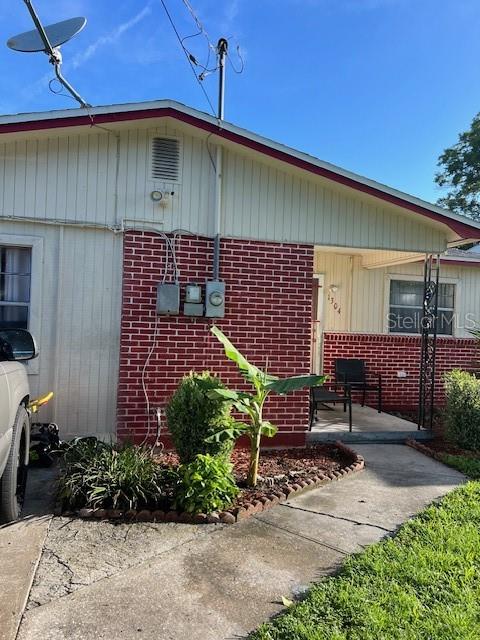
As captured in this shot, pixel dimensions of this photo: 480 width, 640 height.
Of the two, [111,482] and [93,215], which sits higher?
[93,215]

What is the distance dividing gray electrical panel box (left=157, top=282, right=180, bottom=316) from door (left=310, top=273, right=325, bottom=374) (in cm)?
394

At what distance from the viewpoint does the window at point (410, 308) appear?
32.1 ft

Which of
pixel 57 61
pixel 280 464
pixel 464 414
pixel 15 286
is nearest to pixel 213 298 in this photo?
pixel 280 464

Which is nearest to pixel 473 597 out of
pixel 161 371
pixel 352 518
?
pixel 352 518

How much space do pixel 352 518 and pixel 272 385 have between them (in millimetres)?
1367

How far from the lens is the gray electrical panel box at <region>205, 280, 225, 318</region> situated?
239 inches

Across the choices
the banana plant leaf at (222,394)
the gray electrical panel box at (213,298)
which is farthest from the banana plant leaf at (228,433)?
the gray electrical panel box at (213,298)

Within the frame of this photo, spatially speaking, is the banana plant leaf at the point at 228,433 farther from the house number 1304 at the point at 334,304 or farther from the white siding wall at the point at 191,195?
the house number 1304 at the point at 334,304

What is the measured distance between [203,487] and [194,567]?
0.86 metres

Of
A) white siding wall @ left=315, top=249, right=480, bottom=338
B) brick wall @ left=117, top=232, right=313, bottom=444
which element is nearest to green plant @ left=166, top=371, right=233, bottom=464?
brick wall @ left=117, top=232, right=313, bottom=444

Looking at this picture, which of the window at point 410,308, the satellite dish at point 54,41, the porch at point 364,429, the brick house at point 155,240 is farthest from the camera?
the window at point 410,308

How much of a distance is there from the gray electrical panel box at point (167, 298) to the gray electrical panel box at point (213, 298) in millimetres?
387

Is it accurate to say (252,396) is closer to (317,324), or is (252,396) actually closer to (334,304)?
(317,324)

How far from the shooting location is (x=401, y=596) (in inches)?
116
